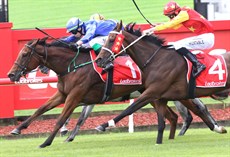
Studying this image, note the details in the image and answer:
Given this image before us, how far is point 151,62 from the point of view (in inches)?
570

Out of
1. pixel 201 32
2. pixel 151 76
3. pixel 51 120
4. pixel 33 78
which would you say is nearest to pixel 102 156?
pixel 151 76

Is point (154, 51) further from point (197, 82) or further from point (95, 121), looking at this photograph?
point (95, 121)

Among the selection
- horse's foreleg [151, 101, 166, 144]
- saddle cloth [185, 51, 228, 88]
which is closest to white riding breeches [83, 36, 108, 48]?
horse's foreleg [151, 101, 166, 144]

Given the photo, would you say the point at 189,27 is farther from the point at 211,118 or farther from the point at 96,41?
the point at 211,118

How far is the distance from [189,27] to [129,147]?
225cm

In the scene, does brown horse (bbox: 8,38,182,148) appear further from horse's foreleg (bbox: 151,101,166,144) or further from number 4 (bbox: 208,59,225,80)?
number 4 (bbox: 208,59,225,80)

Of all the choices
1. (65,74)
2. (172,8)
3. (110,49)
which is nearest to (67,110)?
(65,74)

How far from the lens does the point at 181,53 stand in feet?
48.2

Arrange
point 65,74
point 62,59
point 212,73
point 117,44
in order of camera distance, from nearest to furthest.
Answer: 1. point 117,44
2. point 212,73
3. point 65,74
4. point 62,59

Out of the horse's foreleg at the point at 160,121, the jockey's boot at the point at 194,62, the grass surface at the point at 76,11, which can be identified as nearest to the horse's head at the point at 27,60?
the horse's foreleg at the point at 160,121

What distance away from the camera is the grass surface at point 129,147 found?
12830 mm

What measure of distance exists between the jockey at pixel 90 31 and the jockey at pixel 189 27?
1.21m

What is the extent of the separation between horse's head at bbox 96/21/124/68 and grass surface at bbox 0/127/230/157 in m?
1.28

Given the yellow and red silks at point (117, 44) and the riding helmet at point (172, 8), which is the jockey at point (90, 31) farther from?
the riding helmet at point (172, 8)
